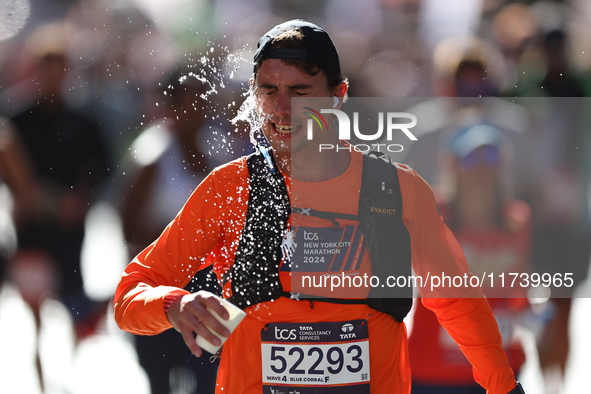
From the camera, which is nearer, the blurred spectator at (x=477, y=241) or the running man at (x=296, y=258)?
the running man at (x=296, y=258)

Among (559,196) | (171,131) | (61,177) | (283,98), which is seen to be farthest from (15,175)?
(559,196)

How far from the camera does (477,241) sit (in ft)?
11.3

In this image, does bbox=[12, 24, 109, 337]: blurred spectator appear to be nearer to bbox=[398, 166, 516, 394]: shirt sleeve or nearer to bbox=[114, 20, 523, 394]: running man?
bbox=[114, 20, 523, 394]: running man

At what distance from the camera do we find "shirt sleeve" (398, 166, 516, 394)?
93.0 inches

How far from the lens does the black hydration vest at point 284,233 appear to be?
2221mm

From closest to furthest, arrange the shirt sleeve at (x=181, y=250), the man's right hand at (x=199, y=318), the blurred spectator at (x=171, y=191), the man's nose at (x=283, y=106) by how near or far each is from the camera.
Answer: the man's right hand at (x=199, y=318), the shirt sleeve at (x=181, y=250), the man's nose at (x=283, y=106), the blurred spectator at (x=171, y=191)

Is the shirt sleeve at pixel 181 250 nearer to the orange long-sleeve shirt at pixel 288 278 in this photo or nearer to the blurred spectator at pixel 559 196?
the orange long-sleeve shirt at pixel 288 278

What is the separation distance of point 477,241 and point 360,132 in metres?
0.78

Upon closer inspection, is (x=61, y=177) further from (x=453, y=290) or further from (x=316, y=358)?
(x=453, y=290)

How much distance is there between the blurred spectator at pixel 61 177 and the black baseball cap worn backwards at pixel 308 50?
7.25 feet

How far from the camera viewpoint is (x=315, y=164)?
8.04ft

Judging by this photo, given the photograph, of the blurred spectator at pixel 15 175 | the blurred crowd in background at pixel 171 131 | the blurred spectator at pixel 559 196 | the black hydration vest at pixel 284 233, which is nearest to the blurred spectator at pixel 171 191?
the blurred crowd in background at pixel 171 131

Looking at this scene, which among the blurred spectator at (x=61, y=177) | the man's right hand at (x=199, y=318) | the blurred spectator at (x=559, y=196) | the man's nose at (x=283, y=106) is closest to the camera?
the man's right hand at (x=199, y=318)

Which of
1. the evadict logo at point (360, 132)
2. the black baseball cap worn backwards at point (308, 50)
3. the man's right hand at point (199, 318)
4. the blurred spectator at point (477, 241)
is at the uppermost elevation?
the black baseball cap worn backwards at point (308, 50)
